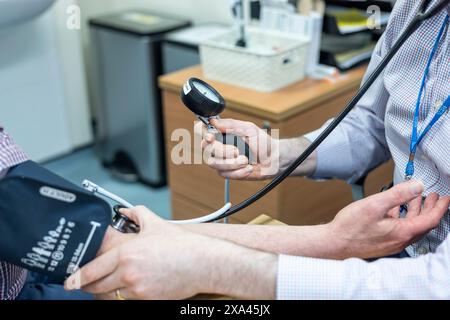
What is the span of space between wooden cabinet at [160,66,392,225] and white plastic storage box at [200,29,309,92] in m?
0.03

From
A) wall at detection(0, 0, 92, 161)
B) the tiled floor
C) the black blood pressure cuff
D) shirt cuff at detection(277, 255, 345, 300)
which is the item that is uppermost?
the black blood pressure cuff

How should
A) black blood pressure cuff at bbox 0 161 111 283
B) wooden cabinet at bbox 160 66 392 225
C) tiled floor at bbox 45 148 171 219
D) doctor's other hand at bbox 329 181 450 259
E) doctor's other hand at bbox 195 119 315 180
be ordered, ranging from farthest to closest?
tiled floor at bbox 45 148 171 219 < wooden cabinet at bbox 160 66 392 225 < doctor's other hand at bbox 195 119 315 180 < doctor's other hand at bbox 329 181 450 259 < black blood pressure cuff at bbox 0 161 111 283

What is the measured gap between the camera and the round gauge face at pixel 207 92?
1.00 meters

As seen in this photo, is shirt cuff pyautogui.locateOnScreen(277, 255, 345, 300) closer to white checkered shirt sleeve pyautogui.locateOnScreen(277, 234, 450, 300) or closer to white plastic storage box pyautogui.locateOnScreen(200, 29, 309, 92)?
white checkered shirt sleeve pyautogui.locateOnScreen(277, 234, 450, 300)

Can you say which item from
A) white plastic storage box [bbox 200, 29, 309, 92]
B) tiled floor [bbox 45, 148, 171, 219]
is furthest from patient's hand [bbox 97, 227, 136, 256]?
tiled floor [bbox 45, 148, 171, 219]

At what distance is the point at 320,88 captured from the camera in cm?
171

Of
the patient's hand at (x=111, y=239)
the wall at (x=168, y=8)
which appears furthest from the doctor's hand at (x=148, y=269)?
the wall at (x=168, y=8)

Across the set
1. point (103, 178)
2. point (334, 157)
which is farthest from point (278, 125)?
point (103, 178)

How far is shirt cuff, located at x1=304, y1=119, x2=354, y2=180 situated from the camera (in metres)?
1.26

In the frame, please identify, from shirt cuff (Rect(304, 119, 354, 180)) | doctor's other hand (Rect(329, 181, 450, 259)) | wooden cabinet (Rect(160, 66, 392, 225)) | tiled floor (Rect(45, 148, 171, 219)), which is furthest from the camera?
tiled floor (Rect(45, 148, 171, 219))

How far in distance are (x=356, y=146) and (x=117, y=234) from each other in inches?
26.4

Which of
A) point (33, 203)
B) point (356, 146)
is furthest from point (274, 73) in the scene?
point (33, 203)

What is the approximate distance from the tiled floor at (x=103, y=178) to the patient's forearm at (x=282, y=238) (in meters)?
1.33

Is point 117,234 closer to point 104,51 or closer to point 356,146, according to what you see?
point 356,146
